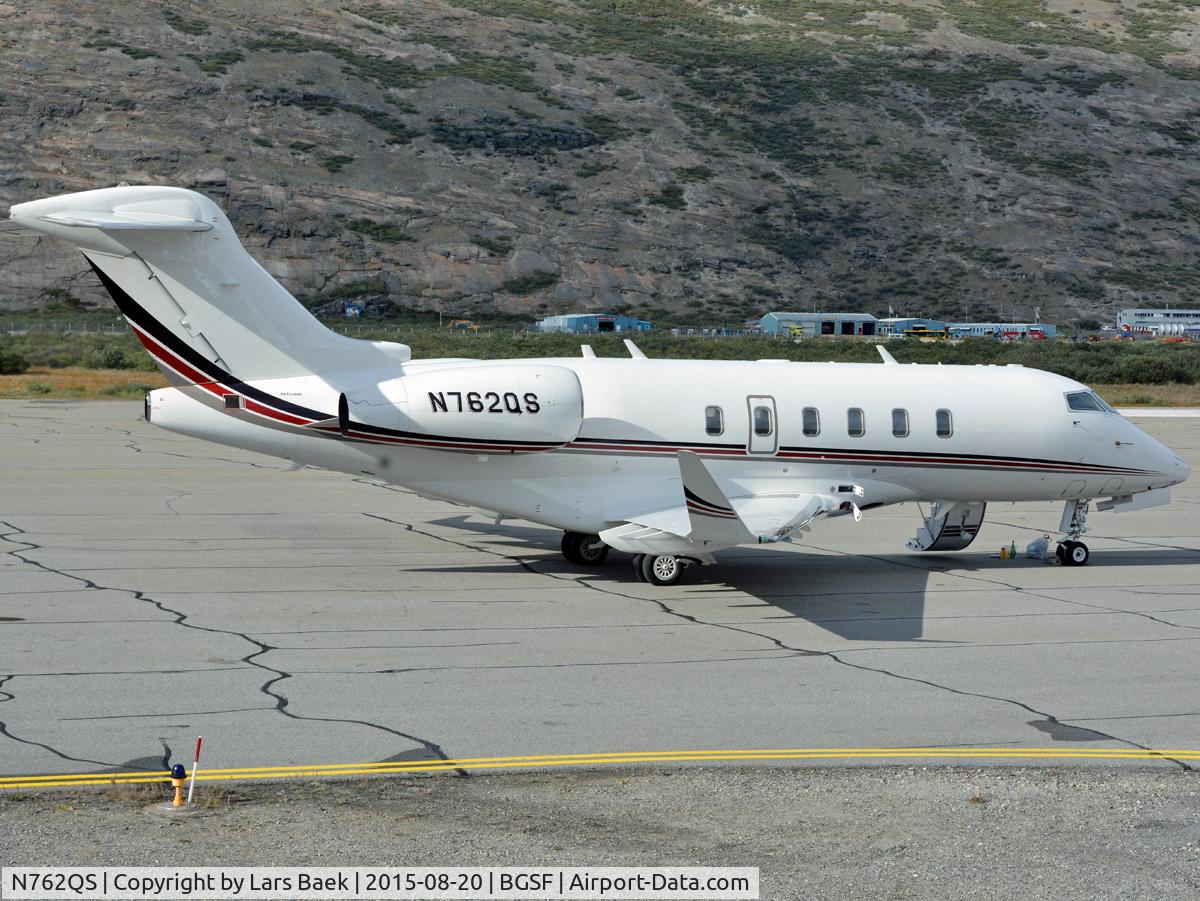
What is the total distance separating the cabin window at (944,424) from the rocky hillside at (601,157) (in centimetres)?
7406

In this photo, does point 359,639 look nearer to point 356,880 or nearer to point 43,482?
point 356,880

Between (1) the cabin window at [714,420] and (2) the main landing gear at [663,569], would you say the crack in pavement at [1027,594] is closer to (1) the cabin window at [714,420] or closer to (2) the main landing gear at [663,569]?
(1) the cabin window at [714,420]

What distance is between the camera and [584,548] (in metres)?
19.4

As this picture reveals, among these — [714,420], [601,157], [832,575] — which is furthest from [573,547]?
[601,157]

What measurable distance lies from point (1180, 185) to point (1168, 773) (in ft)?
373

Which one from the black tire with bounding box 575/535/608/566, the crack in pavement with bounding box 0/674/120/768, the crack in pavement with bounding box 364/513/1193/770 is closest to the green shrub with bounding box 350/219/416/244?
the crack in pavement with bounding box 364/513/1193/770

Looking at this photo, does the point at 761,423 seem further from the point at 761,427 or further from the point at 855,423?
the point at 855,423

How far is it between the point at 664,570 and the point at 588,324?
70132 millimetres

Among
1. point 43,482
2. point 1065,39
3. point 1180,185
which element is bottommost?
point 43,482

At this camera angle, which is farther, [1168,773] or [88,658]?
[88,658]

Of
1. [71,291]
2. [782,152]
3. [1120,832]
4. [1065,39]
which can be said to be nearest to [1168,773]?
[1120,832]

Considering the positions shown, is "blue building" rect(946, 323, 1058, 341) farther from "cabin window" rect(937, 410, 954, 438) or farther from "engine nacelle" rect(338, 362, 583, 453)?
"engine nacelle" rect(338, 362, 583, 453)

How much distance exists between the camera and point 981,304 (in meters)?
102

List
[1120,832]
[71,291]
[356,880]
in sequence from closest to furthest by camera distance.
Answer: [356,880] → [1120,832] → [71,291]
